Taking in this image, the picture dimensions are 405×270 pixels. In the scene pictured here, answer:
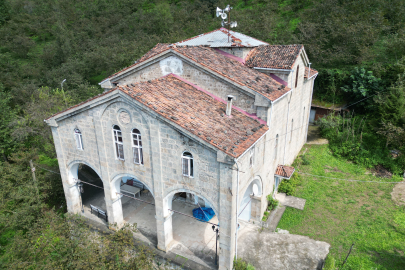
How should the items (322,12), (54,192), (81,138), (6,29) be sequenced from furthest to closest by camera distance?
(6,29)
(322,12)
(54,192)
(81,138)

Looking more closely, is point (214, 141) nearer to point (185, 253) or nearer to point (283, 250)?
point (185, 253)

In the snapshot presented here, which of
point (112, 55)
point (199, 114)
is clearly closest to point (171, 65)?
point (199, 114)

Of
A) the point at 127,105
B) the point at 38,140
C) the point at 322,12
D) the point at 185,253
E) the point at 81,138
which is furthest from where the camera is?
the point at 322,12

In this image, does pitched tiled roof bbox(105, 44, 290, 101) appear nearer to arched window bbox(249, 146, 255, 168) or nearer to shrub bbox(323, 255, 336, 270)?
arched window bbox(249, 146, 255, 168)

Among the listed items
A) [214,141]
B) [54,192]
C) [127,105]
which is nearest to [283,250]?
[214,141]

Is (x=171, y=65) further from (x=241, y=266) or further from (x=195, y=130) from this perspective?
(x=241, y=266)

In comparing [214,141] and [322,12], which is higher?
[322,12]

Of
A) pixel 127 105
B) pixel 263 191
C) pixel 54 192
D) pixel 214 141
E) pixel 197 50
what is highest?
pixel 197 50
